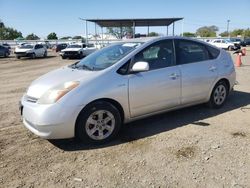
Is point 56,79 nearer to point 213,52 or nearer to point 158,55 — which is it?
point 158,55

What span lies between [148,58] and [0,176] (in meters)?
3.01

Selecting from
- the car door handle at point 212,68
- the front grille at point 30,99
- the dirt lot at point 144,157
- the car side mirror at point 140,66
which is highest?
the car side mirror at point 140,66

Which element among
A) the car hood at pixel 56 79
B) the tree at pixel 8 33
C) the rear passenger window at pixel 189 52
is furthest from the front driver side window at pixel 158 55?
the tree at pixel 8 33

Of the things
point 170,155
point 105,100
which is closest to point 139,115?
point 105,100

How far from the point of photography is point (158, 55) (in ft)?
17.7

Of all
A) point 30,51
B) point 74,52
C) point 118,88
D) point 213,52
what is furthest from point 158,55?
point 30,51

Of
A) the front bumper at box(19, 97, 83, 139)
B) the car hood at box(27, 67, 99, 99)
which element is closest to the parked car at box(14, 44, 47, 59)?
the car hood at box(27, 67, 99, 99)

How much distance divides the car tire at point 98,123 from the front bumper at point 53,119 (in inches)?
4.8

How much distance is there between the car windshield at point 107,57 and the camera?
505 cm

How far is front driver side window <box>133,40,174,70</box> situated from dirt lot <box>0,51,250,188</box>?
1.15m

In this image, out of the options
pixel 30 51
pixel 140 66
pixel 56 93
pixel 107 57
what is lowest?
pixel 30 51

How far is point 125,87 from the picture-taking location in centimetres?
475

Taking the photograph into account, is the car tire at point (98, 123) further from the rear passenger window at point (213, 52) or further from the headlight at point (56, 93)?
the rear passenger window at point (213, 52)

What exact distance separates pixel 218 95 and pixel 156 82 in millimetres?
2057
